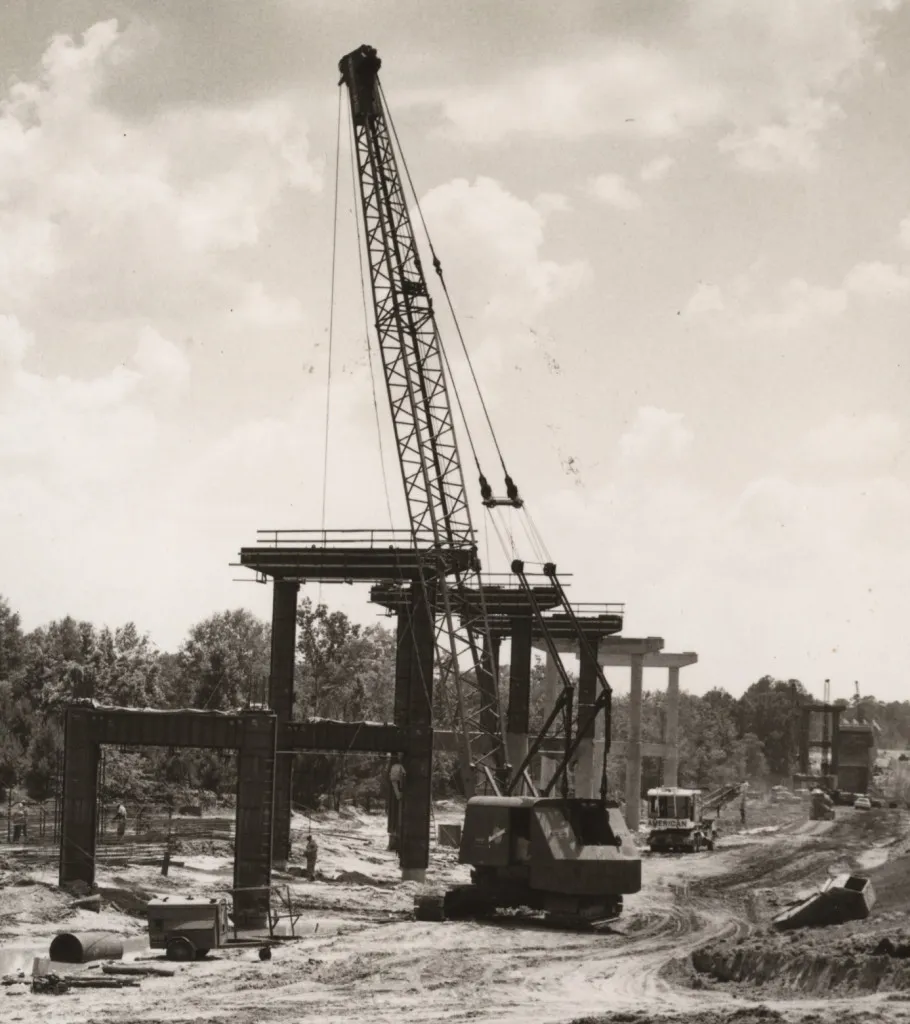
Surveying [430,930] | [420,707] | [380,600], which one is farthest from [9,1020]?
[380,600]

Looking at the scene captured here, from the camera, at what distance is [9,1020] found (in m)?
22.7

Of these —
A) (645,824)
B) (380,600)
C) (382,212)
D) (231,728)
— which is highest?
(382,212)

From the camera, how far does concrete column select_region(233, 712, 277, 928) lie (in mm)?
37406

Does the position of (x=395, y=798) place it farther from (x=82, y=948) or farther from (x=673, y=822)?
(x=82, y=948)

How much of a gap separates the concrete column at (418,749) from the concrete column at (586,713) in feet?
36.6

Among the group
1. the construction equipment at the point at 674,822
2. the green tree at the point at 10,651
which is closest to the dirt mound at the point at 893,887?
the construction equipment at the point at 674,822

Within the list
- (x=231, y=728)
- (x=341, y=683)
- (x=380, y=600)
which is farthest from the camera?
(x=341, y=683)

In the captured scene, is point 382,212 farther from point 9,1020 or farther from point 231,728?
point 9,1020

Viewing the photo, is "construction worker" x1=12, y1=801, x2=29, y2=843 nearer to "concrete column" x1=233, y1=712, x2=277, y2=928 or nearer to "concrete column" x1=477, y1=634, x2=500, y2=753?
"concrete column" x1=477, y1=634, x2=500, y2=753

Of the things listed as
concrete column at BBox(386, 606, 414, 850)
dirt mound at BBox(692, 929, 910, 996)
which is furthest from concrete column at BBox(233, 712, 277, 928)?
dirt mound at BBox(692, 929, 910, 996)

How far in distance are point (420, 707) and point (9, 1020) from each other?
27769mm

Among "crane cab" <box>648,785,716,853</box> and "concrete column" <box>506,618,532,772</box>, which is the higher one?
"concrete column" <box>506,618,532,772</box>

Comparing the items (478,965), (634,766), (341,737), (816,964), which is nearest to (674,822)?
(634,766)

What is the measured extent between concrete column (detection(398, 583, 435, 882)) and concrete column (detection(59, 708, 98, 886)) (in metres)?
12.2
